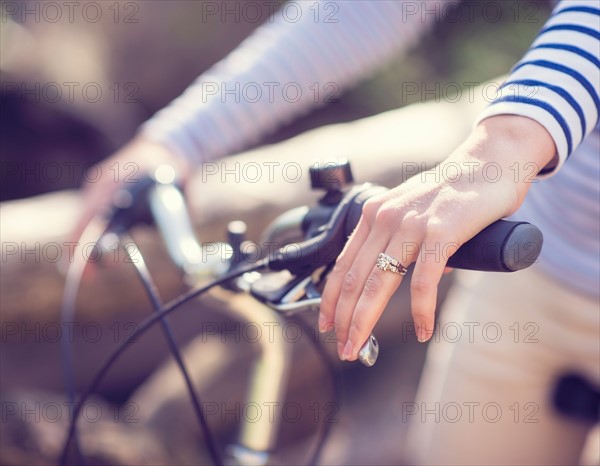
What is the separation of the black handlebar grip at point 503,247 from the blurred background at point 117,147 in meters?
1.17

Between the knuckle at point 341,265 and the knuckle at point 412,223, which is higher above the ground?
the knuckle at point 412,223

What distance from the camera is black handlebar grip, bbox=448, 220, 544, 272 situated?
2.41 feet

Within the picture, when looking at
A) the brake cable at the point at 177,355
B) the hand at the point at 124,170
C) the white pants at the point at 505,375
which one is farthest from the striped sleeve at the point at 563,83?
the hand at the point at 124,170

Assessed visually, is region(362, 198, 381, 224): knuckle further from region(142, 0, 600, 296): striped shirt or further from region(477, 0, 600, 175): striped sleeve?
region(142, 0, 600, 296): striped shirt

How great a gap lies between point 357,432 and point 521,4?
301 cm

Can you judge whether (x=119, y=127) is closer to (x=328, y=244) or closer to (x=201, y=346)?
(x=201, y=346)

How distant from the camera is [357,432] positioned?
98.6 inches

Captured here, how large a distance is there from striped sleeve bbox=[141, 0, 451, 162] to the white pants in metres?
0.54

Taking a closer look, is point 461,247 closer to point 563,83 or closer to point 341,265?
point 341,265

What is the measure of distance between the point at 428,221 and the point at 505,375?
2.46ft

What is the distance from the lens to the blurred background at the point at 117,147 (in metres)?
2.11

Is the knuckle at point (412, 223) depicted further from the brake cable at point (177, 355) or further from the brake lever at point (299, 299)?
the brake cable at point (177, 355)

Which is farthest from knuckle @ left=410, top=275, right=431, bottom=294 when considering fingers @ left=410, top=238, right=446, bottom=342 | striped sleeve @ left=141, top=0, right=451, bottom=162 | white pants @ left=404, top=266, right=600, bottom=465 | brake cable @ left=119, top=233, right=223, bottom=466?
striped sleeve @ left=141, top=0, right=451, bottom=162

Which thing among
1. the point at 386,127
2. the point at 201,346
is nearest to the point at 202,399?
the point at 201,346
